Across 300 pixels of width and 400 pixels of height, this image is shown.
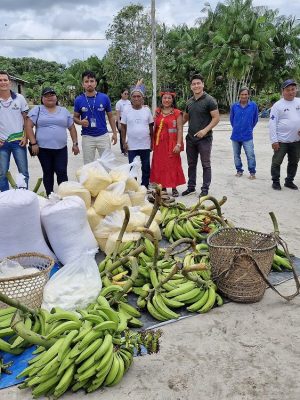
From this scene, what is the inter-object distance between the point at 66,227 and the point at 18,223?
0.46 meters

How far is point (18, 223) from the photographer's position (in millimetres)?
3719

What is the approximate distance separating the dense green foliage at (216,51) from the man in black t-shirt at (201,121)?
2213 cm

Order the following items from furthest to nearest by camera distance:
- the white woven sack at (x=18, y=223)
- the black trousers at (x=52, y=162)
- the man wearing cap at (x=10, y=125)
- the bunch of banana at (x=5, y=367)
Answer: the black trousers at (x=52, y=162), the man wearing cap at (x=10, y=125), the white woven sack at (x=18, y=223), the bunch of banana at (x=5, y=367)

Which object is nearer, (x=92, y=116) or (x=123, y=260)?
(x=123, y=260)

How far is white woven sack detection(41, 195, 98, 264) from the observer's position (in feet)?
12.9

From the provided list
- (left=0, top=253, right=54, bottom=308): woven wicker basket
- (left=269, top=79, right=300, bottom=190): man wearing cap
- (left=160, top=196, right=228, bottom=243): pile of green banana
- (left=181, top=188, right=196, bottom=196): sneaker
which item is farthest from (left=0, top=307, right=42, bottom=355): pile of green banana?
(left=269, top=79, right=300, bottom=190): man wearing cap

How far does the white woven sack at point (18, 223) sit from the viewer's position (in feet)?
12.0

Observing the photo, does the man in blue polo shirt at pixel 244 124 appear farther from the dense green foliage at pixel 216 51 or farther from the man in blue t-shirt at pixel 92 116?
the dense green foliage at pixel 216 51

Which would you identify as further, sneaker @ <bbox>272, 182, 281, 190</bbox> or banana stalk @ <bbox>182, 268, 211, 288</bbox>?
sneaker @ <bbox>272, 182, 281, 190</bbox>

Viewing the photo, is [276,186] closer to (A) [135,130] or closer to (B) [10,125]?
(A) [135,130]

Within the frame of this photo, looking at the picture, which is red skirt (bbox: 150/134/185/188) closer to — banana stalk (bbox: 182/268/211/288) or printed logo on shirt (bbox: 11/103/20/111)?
printed logo on shirt (bbox: 11/103/20/111)

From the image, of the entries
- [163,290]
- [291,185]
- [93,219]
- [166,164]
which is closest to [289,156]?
[291,185]

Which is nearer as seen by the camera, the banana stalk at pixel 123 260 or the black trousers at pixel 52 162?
the banana stalk at pixel 123 260

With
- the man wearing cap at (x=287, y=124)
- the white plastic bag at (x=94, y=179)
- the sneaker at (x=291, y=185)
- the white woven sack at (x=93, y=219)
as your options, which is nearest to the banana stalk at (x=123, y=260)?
the white woven sack at (x=93, y=219)
